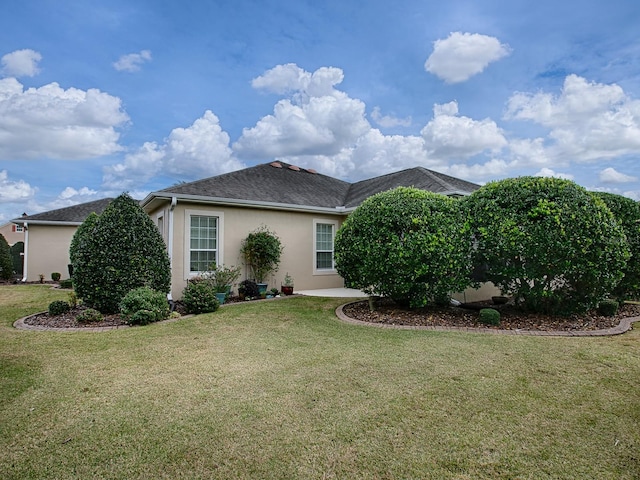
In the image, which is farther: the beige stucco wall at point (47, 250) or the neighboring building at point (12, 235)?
the neighboring building at point (12, 235)

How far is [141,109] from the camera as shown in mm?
11125

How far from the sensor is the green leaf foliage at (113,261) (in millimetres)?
7371

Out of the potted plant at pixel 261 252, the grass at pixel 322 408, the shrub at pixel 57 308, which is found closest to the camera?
the grass at pixel 322 408

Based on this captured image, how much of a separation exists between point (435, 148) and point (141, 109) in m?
11.5

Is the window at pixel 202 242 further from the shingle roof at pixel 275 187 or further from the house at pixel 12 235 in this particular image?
the house at pixel 12 235

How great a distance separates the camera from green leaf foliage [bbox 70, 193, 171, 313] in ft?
24.2

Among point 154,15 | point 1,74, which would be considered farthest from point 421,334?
point 1,74

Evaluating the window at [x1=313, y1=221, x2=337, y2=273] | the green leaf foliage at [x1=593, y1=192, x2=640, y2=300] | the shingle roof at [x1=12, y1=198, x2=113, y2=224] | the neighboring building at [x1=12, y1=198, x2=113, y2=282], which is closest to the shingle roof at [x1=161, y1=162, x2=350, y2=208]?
the window at [x1=313, y1=221, x2=337, y2=273]

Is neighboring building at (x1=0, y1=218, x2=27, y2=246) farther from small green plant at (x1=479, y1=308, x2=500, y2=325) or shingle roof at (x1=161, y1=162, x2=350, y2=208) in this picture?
small green plant at (x1=479, y1=308, x2=500, y2=325)

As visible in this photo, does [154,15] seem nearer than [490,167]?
Yes

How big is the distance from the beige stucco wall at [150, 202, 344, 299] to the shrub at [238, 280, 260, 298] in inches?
21.0

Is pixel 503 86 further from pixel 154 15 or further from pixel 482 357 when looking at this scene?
pixel 154 15

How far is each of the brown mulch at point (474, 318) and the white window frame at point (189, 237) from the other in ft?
13.6

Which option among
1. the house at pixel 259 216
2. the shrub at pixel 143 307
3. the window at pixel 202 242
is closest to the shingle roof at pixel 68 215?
the house at pixel 259 216
